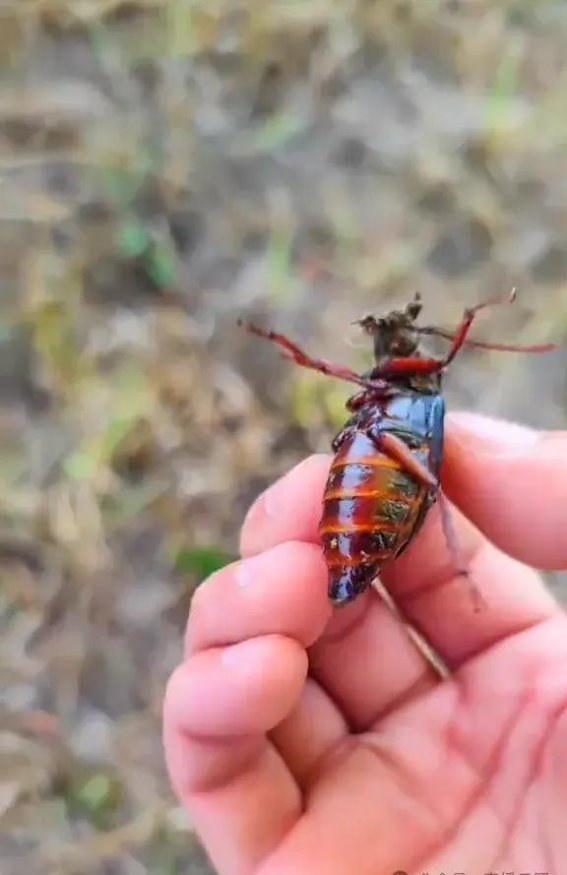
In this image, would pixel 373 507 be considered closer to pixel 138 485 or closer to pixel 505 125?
pixel 138 485

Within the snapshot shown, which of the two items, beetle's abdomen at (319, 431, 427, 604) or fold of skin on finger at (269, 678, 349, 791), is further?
fold of skin on finger at (269, 678, 349, 791)

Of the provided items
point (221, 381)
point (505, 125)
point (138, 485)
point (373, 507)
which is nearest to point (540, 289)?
point (505, 125)

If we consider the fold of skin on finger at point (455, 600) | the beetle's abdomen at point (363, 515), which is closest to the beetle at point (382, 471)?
the beetle's abdomen at point (363, 515)

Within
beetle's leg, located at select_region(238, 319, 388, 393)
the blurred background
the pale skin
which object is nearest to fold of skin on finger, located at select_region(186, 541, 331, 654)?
the pale skin

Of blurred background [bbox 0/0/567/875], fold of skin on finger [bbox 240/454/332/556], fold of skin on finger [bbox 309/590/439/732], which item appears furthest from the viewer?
blurred background [bbox 0/0/567/875]

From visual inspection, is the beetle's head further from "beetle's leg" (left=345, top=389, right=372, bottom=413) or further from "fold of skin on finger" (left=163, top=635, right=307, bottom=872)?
Result: "fold of skin on finger" (left=163, top=635, right=307, bottom=872)

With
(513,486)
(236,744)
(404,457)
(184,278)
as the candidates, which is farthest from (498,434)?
(184,278)
